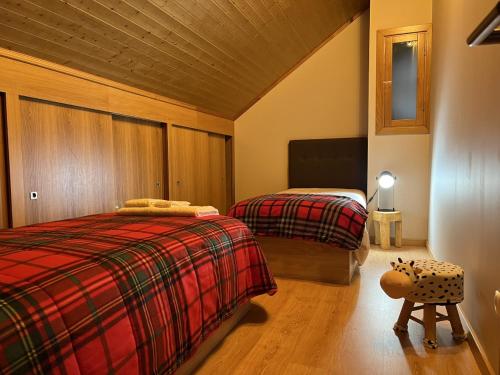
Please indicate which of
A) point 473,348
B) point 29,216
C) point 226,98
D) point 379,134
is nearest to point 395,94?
point 379,134

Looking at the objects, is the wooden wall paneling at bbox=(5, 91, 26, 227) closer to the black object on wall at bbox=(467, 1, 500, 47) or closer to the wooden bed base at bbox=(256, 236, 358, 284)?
the wooden bed base at bbox=(256, 236, 358, 284)

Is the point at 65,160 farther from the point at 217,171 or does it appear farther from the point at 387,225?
the point at 387,225

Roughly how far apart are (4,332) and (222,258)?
0.99 metres

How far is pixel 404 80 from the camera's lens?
12.7 ft

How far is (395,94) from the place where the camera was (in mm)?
3904

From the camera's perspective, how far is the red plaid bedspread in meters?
2.54

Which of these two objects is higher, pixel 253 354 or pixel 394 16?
pixel 394 16

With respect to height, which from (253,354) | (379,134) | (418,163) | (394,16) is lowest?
(253,354)

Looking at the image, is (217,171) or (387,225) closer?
(387,225)

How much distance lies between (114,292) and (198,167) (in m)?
3.47

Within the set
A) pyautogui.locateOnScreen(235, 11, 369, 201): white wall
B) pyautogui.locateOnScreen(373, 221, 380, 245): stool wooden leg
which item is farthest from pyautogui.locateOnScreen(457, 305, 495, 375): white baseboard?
pyautogui.locateOnScreen(235, 11, 369, 201): white wall

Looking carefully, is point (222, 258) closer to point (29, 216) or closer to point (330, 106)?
point (29, 216)

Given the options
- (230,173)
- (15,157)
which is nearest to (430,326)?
(15,157)

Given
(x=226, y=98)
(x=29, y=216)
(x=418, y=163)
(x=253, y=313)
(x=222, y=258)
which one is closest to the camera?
(x=222, y=258)
